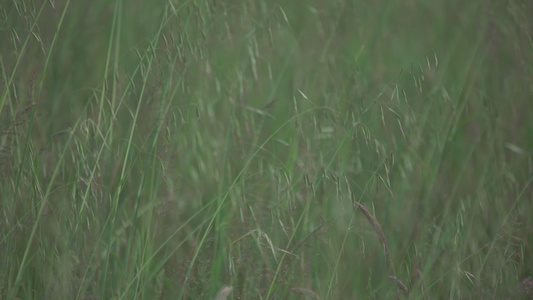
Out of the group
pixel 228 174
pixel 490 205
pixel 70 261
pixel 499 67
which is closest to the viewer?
pixel 70 261

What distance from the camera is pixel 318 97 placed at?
2.24 metres

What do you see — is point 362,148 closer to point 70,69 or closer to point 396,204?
point 396,204

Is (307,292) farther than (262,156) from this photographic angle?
No

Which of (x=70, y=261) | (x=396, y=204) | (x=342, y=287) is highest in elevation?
(x=70, y=261)

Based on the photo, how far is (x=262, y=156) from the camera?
6.20ft

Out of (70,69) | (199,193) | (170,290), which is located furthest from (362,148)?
(70,69)

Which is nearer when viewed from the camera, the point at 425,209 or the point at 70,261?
the point at 70,261

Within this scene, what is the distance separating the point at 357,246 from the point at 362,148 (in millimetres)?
381

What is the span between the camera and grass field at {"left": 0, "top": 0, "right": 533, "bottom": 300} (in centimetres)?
145

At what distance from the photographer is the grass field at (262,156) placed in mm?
1454

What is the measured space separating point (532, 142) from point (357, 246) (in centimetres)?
80

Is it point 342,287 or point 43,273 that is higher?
point 43,273

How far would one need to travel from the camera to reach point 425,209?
6.26 feet

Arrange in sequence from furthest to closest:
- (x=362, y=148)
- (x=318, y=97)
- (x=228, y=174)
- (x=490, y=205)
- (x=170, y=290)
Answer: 1. (x=318, y=97)
2. (x=362, y=148)
3. (x=490, y=205)
4. (x=228, y=174)
5. (x=170, y=290)
